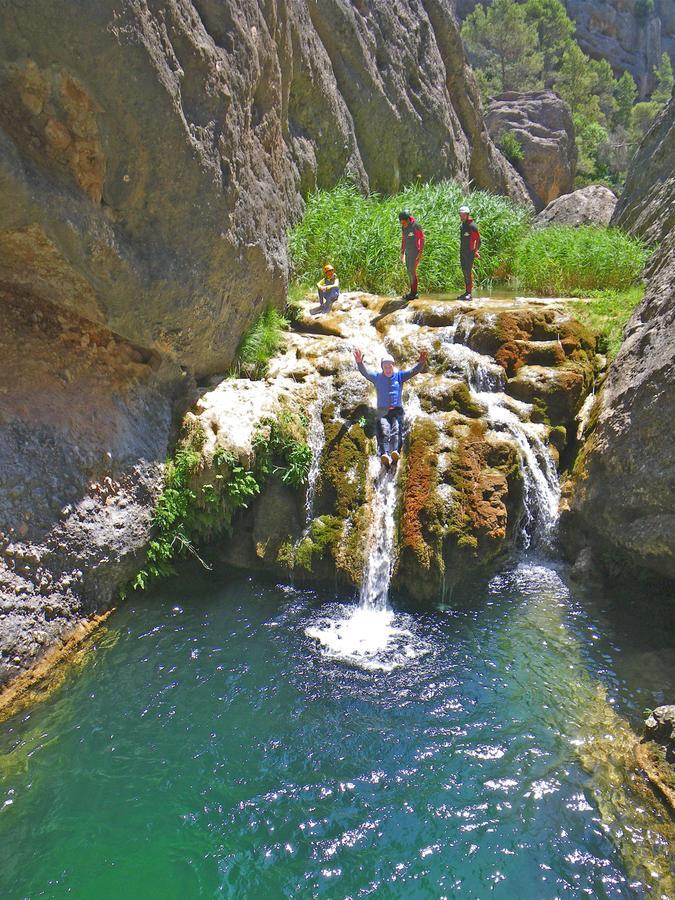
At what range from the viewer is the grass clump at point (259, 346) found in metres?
8.94

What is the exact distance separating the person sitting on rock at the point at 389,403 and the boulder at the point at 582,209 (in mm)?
10726

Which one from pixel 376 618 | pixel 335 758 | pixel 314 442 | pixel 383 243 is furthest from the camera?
pixel 383 243

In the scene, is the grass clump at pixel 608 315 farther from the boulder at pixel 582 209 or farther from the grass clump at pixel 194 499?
the boulder at pixel 582 209

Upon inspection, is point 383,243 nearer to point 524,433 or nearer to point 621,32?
point 524,433

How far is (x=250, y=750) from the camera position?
5.00 m

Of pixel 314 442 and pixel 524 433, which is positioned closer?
pixel 524 433

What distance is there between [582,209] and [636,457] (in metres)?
13.2

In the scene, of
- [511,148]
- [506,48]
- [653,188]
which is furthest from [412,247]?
[506,48]

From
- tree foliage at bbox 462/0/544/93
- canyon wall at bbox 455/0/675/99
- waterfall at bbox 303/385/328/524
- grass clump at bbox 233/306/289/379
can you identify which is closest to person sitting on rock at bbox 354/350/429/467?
waterfall at bbox 303/385/328/524

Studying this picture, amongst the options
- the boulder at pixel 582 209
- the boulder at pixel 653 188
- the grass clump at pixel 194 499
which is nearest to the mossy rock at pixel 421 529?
the grass clump at pixel 194 499

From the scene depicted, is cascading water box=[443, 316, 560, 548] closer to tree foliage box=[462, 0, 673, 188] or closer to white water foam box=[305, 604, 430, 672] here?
white water foam box=[305, 604, 430, 672]

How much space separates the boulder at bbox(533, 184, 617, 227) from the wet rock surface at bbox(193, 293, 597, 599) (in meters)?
9.15

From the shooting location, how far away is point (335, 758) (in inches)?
193

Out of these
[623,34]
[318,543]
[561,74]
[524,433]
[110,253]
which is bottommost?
[318,543]
